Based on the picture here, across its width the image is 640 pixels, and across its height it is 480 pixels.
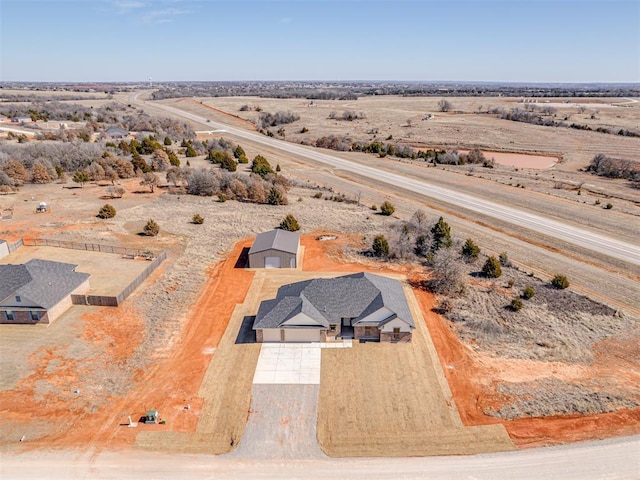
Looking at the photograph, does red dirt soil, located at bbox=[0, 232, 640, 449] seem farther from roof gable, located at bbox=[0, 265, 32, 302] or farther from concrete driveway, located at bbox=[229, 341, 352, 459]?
roof gable, located at bbox=[0, 265, 32, 302]

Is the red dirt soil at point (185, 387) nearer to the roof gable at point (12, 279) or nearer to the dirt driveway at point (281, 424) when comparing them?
the dirt driveway at point (281, 424)

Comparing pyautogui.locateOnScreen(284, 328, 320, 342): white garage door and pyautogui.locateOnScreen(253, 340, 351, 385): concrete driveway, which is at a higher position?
pyautogui.locateOnScreen(284, 328, 320, 342): white garage door

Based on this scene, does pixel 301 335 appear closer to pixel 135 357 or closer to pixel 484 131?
pixel 135 357

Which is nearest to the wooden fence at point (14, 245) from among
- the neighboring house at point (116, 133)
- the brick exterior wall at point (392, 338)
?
the brick exterior wall at point (392, 338)

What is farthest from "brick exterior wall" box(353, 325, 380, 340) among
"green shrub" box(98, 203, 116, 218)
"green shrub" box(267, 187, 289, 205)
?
"green shrub" box(98, 203, 116, 218)

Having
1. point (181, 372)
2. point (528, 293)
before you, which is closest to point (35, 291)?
point (181, 372)

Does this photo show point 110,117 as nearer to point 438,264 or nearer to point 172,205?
point 172,205
